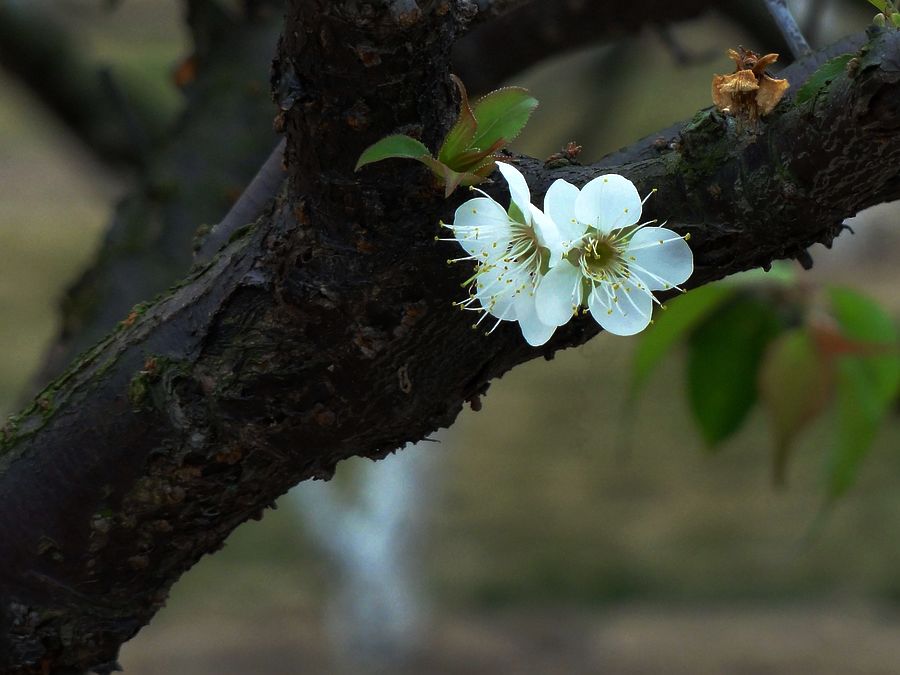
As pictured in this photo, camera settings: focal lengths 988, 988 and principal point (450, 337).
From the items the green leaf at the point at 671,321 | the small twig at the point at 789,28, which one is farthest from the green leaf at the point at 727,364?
the small twig at the point at 789,28

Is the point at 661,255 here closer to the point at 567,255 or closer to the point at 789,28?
the point at 567,255

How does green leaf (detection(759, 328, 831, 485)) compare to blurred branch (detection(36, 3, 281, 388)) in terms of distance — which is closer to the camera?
green leaf (detection(759, 328, 831, 485))

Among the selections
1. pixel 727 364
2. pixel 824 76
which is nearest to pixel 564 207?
pixel 824 76

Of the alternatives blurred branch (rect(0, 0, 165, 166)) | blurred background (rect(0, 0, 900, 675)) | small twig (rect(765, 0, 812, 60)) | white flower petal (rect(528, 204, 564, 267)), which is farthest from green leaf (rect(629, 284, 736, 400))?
blurred background (rect(0, 0, 900, 675))

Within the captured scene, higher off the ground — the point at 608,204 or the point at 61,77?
the point at 61,77

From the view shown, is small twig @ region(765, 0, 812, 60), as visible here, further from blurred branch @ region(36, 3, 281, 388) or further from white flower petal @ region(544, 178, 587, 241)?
blurred branch @ region(36, 3, 281, 388)

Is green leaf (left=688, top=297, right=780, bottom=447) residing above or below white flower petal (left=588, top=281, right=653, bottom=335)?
above

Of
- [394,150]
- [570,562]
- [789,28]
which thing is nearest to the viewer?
[394,150]

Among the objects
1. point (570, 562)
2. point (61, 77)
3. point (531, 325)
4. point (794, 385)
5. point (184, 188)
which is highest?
point (570, 562)
